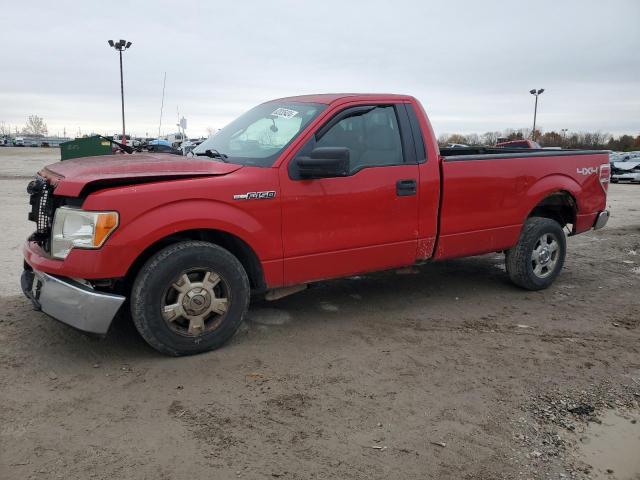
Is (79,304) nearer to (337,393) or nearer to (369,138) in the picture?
(337,393)

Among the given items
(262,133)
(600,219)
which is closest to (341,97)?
(262,133)

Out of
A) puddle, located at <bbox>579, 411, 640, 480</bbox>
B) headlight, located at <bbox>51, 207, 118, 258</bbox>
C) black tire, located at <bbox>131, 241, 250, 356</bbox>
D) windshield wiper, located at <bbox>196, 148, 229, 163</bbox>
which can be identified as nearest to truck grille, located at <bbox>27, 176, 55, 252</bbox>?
headlight, located at <bbox>51, 207, 118, 258</bbox>

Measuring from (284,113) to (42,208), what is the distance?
208 cm

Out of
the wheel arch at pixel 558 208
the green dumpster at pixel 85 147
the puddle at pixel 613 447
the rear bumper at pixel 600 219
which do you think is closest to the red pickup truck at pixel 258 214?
the wheel arch at pixel 558 208

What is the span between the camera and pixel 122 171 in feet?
12.3

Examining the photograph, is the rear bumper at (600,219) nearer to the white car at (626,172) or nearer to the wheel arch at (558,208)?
the wheel arch at (558,208)

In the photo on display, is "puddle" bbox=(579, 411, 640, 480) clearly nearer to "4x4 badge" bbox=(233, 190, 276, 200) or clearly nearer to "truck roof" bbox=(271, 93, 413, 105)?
"4x4 badge" bbox=(233, 190, 276, 200)

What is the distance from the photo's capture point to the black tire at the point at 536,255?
5.72 metres

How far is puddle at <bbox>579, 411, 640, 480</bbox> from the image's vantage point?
9.20 ft

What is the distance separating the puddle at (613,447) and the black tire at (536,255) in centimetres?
253

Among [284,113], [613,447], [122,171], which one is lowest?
[613,447]

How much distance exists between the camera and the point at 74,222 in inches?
142

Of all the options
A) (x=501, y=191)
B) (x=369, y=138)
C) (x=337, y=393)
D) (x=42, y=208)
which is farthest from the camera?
(x=501, y=191)

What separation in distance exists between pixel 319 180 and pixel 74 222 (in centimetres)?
179
